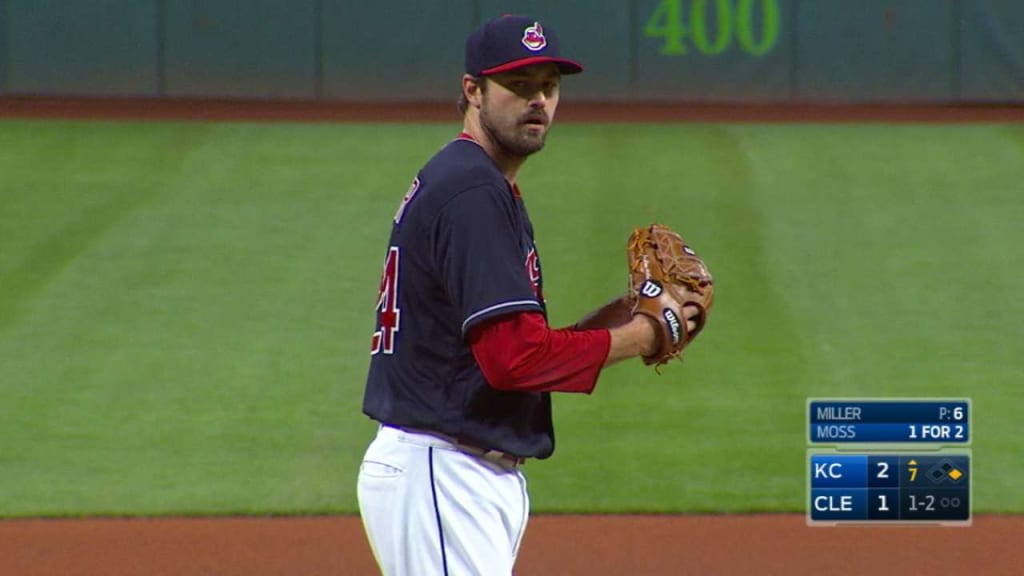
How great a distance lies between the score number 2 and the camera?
744 inches

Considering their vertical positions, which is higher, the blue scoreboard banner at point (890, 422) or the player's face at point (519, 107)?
the player's face at point (519, 107)

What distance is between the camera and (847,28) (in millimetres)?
18844

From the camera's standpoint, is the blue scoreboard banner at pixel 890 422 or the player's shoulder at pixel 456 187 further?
the blue scoreboard banner at pixel 890 422

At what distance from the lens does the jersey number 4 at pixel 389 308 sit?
12.1 ft

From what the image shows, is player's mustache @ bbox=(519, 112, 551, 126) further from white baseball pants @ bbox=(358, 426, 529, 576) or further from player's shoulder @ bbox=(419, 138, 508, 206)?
white baseball pants @ bbox=(358, 426, 529, 576)

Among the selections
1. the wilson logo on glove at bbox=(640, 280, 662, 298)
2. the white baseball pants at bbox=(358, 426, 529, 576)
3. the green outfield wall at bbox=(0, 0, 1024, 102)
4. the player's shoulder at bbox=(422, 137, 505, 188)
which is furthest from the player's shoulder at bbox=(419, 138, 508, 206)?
the green outfield wall at bbox=(0, 0, 1024, 102)

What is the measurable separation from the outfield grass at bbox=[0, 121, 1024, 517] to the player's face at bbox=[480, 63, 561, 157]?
161 inches

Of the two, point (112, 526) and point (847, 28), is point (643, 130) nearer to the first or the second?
point (847, 28)

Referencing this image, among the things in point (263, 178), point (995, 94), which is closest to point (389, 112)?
point (263, 178)

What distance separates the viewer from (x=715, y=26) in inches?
750

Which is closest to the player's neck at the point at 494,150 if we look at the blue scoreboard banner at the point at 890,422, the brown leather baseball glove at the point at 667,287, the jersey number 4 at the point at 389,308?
the jersey number 4 at the point at 389,308

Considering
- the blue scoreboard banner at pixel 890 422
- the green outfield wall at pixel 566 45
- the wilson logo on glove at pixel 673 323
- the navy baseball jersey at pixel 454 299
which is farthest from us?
the green outfield wall at pixel 566 45
